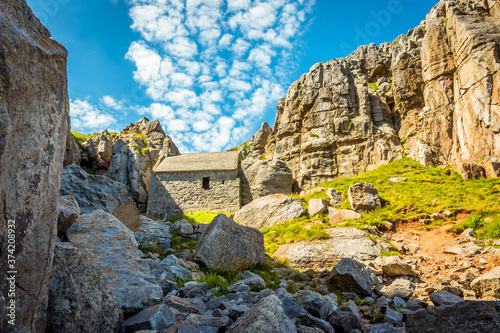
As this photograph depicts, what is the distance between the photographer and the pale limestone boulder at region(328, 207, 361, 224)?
14729 mm

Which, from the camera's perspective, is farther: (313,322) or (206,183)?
(206,183)

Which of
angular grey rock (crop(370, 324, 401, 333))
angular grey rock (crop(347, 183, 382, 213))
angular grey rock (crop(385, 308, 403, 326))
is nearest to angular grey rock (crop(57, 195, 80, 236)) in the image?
angular grey rock (crop(370, 324, 401, 333))

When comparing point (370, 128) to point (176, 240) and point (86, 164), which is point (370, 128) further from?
point (86, 164)

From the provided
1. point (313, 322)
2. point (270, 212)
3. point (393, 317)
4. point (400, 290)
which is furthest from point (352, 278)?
point (270, 212)

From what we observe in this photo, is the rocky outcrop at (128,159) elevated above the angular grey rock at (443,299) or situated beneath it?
elevated above

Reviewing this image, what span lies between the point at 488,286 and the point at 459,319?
4.07m

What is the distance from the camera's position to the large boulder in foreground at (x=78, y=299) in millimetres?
2811

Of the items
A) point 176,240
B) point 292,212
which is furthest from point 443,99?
point 176,240

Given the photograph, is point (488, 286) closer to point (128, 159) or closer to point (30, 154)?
point (30, 154)

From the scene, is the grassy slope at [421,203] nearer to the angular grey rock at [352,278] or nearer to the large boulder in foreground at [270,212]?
the large boulder in foreground at [270,212]

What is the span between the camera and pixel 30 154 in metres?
2.46

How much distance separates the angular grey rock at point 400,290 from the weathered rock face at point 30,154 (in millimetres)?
6476

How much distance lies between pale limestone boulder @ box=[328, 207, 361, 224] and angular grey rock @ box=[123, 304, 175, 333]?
41.3 ft

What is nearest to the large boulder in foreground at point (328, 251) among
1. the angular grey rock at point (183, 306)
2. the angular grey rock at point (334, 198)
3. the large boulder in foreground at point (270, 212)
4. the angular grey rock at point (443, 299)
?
the large boulder in foreground at point (270, 212)
